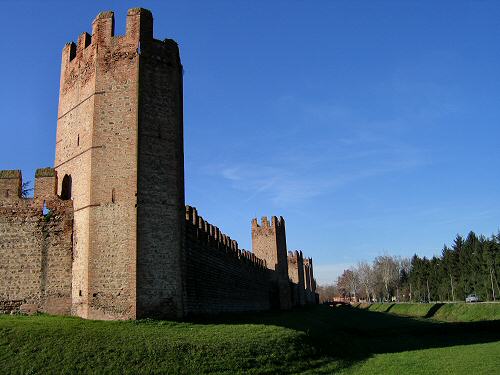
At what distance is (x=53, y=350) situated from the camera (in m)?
12.3

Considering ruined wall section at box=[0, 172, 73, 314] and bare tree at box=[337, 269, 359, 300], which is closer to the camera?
ruined wall section at box=[0, 172, 73, 314]

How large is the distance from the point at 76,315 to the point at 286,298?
32081 millimetres

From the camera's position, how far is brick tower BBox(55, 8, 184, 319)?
16562mm

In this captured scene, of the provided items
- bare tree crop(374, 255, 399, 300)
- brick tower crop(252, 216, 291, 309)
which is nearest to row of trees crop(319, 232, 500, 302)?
bare tree crop(374, 255, 399, 300)

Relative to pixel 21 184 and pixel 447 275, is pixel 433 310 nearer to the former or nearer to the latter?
pixel 447 275

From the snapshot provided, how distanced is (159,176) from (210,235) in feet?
21.7

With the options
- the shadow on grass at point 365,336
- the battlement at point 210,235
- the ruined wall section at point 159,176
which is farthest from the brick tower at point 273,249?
the ruined wall section at point 159,176

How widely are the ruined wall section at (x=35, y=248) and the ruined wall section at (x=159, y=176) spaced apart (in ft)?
9.58

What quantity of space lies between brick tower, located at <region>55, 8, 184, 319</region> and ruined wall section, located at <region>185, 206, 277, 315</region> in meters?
2.08

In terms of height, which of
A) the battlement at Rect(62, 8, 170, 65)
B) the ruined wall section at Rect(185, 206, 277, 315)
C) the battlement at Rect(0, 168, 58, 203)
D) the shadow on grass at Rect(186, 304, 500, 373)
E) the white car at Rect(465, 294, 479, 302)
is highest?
the battlement at Rect(62, 8, 170, 65)

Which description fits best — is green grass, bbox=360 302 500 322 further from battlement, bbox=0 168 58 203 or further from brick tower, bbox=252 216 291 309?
battlement, bbox=0 168 58 203

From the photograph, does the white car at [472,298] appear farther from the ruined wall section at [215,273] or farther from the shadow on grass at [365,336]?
the ruined wall section at [215,273]

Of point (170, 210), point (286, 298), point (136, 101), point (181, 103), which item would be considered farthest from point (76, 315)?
point (286, 298)

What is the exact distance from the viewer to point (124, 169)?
17.5 metres
